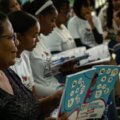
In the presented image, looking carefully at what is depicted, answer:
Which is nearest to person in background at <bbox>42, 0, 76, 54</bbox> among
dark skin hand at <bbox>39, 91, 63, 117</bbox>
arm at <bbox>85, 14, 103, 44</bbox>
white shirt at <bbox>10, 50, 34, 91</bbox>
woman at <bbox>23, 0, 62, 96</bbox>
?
woman at <bbox>23, 0, 62, 96</bbox>

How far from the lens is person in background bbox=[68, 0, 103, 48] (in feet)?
11.1

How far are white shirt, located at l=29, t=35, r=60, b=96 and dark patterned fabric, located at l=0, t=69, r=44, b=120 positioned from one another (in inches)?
25.9


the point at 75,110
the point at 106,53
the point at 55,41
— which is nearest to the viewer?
the point at 75,110

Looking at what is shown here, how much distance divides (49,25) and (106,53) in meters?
0.51

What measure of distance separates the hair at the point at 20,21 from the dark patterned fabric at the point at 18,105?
382 millimetres

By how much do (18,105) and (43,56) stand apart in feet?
3.08

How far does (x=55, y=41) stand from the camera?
2.78m

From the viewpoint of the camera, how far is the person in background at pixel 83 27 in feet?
11.1

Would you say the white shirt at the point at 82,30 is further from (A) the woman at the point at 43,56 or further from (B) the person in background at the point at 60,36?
(A) the woman at the point at 43,56

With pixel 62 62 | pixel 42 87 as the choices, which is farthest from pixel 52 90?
pixel 62 62

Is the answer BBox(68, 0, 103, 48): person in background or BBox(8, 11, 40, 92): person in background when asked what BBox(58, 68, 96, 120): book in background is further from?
BBox(68, 0, 103, 48): person in background

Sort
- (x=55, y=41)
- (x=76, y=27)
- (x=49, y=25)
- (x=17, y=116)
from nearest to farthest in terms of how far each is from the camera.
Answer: (x=17, y=116)
(x=49, y=25)
(x=55, y=41)
(x=76, y=27)

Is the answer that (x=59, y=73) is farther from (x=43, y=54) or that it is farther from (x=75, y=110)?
(x=75, y=110)

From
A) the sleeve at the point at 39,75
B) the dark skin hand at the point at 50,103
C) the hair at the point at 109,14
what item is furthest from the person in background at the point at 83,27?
the dark skin hand at the point at 50,103
